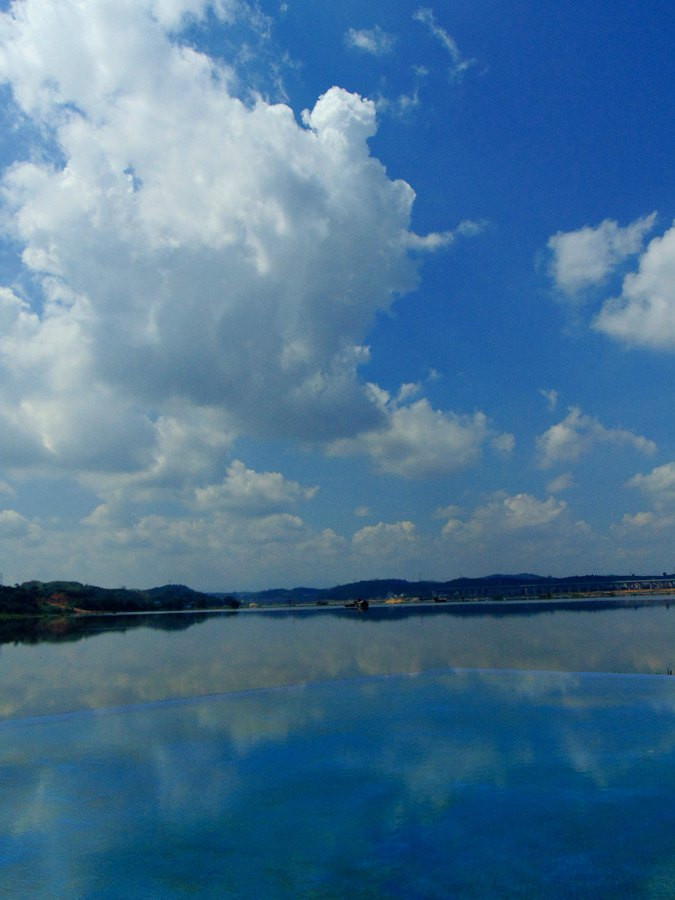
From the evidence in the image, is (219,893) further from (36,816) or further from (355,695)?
(355,695)

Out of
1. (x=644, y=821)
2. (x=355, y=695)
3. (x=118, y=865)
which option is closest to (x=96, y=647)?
(x=355, y=695)

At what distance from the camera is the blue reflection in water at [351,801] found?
13.1 meters

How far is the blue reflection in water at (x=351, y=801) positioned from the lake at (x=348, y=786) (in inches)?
2.5

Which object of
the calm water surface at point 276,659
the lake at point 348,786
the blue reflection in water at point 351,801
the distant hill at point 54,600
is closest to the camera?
the blue reflection in water at point 351,801

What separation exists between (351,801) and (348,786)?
133 cm

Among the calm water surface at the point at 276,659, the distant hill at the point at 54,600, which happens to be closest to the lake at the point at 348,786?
the calm water surface at the point at 276,659

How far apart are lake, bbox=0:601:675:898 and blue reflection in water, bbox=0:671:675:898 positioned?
6cm

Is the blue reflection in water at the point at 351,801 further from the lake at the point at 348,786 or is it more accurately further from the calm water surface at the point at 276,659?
the calm water surface at the point at 276,659

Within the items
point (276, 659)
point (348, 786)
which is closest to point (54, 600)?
point (276, 659)

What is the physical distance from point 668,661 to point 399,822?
31.1 m

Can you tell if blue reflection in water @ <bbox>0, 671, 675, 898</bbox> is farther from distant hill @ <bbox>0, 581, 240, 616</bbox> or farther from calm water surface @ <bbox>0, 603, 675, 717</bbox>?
distant hill @ <bbox>0, 581, 240, 616</bbox>

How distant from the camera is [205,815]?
1667 cm

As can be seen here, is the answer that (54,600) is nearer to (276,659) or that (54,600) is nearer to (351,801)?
(276,659)

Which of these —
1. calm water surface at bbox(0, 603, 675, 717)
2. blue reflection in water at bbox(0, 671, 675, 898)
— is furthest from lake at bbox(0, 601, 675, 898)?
calm water surface at bbox(0, 603, 675, 717)
